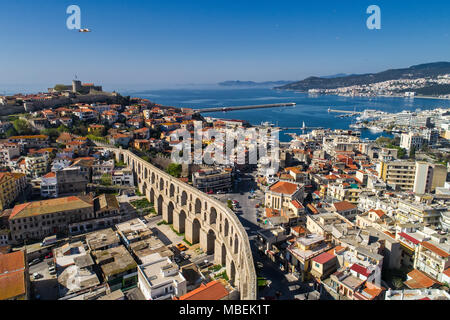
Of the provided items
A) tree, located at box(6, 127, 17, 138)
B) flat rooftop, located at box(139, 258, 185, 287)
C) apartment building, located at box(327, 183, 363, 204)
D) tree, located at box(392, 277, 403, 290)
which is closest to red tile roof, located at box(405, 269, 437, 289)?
tree, located at box(392, 277, 403, 290)

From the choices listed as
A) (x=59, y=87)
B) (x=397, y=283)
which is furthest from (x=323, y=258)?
(x=59, y=87)

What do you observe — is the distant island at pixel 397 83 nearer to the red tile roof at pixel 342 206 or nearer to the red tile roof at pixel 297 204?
the red tile roof at pixel 342 206

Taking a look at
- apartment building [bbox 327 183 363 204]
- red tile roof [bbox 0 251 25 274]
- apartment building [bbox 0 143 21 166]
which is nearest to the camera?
red tile roof [bbox 0 251 25 274]

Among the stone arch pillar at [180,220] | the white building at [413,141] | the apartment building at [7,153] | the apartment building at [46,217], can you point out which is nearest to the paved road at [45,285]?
the apartment building at [46,217]

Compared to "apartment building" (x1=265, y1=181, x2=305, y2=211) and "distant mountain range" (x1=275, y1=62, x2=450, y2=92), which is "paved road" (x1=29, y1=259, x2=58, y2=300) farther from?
"distant mountain range" (x1=275, y1=62, x2=450, y2=92)

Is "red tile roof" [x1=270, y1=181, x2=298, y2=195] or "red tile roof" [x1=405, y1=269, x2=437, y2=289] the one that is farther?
"red tile roof" [x1=270, y1=181, x2=298, y2=195]

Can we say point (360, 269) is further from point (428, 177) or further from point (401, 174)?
point (428, 177)
